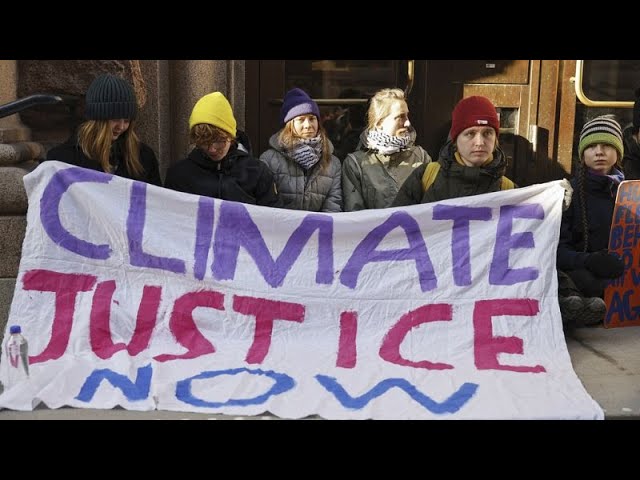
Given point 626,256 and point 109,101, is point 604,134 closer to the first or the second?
point 626,256

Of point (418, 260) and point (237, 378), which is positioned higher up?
point (418, 260)

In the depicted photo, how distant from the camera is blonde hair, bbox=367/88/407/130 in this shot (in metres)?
5.22

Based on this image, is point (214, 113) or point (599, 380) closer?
point (599, 380)

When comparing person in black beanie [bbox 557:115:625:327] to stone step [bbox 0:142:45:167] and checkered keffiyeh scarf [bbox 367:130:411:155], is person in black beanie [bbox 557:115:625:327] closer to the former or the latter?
checkered keffiyeh scarf [bbox 367:130:411:155]

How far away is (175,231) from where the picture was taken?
15.8 ft

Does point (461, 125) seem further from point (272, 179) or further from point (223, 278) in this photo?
point (223, 278)

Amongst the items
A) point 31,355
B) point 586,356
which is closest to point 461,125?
point 586,356

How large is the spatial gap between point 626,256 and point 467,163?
1.12m

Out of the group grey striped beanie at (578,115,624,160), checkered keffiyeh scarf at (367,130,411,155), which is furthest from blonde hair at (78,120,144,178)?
grey striped beanie at (578,115,624,160)

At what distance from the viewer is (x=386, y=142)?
205 inches

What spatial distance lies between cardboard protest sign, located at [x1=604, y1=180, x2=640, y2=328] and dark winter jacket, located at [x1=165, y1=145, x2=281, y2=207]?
195 centimetres

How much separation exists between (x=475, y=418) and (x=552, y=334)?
86 cm

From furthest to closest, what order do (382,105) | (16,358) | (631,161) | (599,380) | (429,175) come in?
(631,161)
(382,105)
(429,175)
(599,380)
(16,358)

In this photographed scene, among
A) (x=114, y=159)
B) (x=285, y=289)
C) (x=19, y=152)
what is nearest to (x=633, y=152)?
(x=285, y=289)
